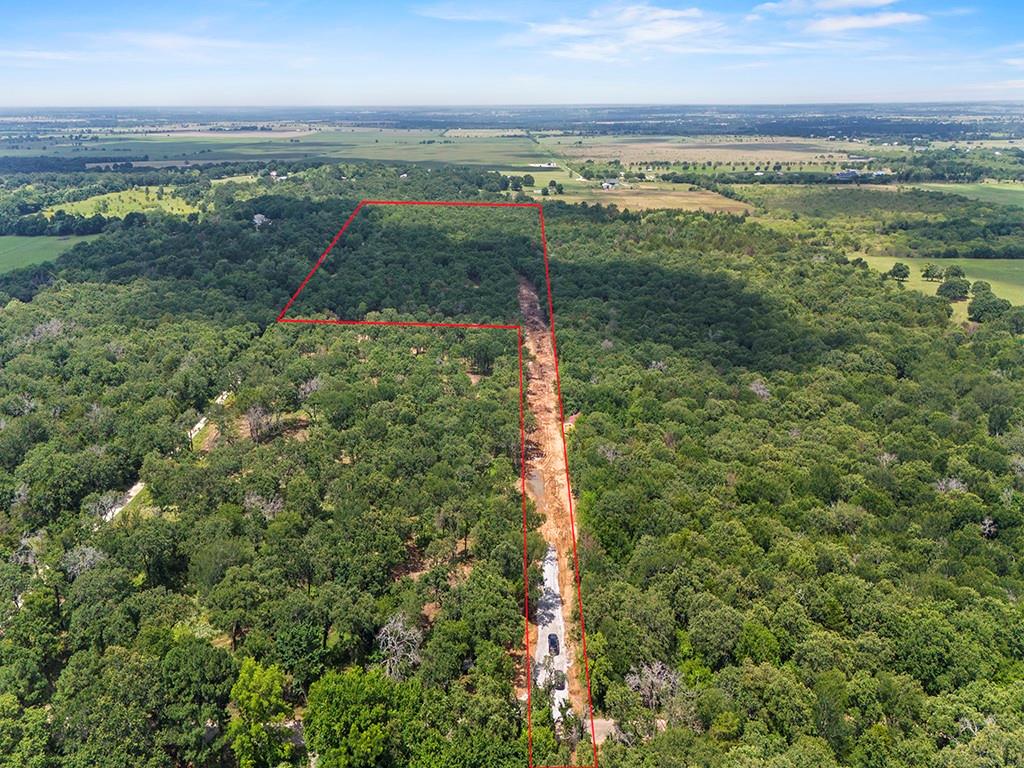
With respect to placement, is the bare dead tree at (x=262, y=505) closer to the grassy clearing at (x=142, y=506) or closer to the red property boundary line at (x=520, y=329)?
the grassy clearing at (x=142, y=506)

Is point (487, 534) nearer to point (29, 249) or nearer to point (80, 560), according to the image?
point (80, 560)

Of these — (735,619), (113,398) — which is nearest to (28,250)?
(113,398)

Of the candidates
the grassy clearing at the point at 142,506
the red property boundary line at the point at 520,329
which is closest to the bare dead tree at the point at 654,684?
the red property boundary line at the point at 520,329

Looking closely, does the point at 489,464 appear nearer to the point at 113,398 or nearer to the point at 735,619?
the point at 735,619

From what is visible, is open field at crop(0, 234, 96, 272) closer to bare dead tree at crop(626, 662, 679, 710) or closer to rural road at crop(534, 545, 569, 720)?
rural road at crop(534, 545, 569, 720)

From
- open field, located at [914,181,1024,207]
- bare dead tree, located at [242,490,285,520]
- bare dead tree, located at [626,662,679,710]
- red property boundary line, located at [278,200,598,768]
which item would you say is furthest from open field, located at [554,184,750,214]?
bare dead tree, located at [626,662,679,710]

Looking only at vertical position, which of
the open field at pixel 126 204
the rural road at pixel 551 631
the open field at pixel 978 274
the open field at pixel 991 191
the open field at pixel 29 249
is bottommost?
the rural road at pixel 551 631
